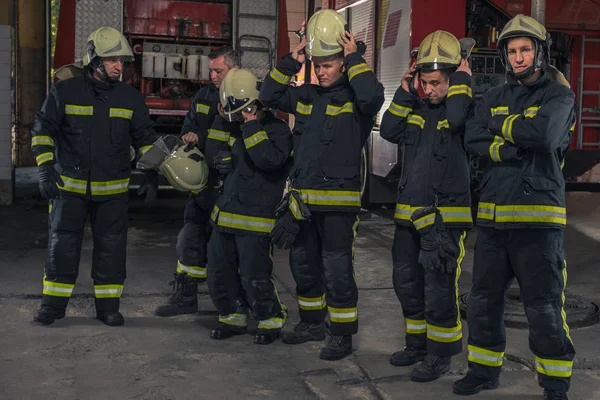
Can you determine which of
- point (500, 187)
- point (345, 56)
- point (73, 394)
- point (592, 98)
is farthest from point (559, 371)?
point (592, 98)

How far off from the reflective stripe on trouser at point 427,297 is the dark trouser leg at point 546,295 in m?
0.46

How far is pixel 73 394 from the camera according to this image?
438 cm

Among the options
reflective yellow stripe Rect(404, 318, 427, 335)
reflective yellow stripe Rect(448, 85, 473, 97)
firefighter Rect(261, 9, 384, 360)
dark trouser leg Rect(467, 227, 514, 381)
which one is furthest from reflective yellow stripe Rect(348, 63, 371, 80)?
reflective yellow stripe Rect(404, 318, 427, 335)

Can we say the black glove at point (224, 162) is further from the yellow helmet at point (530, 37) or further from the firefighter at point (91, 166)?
the yellow helmet at point (530, 37)

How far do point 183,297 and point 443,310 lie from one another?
7.12ft

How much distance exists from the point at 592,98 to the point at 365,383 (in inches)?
299

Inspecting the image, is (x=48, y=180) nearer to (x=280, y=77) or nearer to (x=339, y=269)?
(x=280, y=77)

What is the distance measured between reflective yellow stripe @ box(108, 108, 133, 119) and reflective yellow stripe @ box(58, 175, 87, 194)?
0.47 m

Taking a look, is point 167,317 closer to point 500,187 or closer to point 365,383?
point 365,383

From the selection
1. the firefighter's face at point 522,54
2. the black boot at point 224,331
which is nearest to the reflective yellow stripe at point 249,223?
the black boot at point 224,331

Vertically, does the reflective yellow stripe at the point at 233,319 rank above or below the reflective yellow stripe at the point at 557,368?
below

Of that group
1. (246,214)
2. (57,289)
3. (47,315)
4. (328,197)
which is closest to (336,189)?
(328,197)

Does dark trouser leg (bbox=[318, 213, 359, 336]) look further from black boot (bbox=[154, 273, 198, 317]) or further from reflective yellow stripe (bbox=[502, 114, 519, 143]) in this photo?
black boot (bbox=[154, 273, 198, 317])

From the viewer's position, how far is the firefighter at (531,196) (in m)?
4.13
